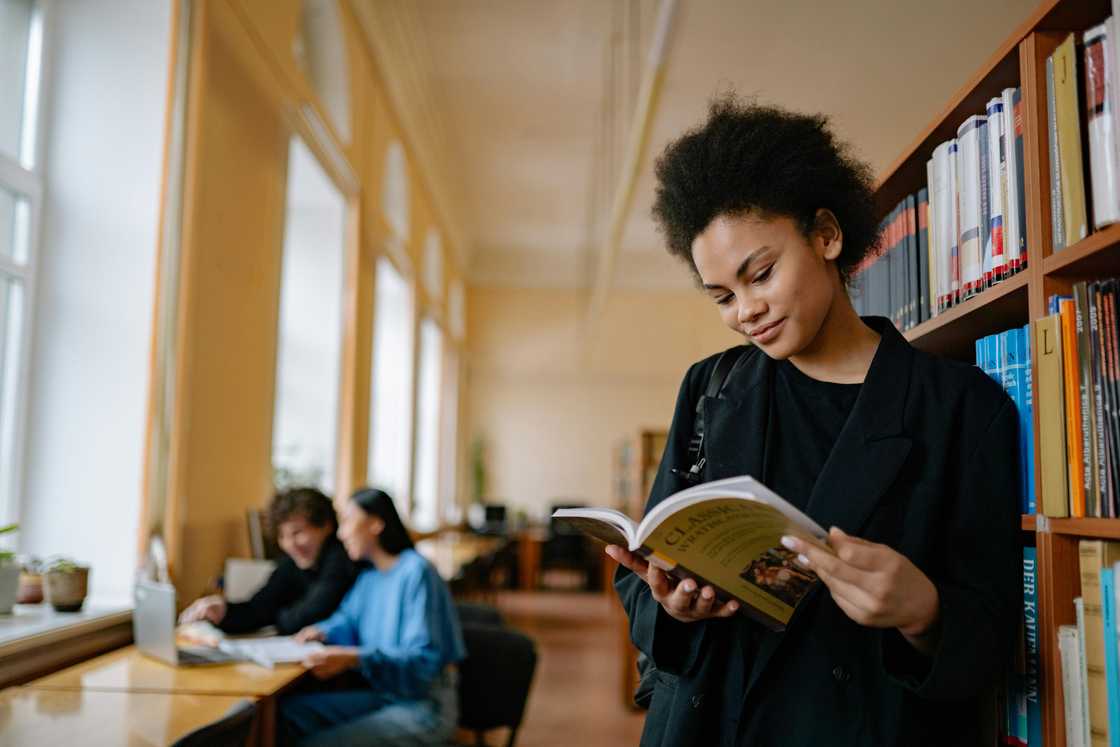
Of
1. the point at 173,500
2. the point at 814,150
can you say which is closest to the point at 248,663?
the point at 173,500

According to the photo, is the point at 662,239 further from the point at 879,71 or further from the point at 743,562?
the point at 879,71

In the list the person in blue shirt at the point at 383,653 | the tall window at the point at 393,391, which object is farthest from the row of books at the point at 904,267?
the tall window at the point at 393,391

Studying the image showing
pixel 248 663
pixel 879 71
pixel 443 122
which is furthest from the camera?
pixel 443 122

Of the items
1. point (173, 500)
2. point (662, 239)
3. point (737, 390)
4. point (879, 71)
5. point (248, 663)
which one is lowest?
point (248, 663)

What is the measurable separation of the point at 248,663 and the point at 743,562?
2212 mm

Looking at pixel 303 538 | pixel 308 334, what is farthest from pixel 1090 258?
pixel 308 334

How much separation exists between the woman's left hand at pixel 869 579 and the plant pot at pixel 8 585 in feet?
8.56

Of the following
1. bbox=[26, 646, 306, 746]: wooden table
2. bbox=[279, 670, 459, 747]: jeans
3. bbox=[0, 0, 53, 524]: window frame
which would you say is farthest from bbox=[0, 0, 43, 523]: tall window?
bbox=[279, 670, 459, 747]: jeans

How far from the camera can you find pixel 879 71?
7277mm

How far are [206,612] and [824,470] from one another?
281cm

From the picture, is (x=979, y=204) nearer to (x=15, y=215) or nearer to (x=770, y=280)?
(x=770, y=280)

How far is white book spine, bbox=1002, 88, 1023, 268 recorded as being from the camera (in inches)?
55.3

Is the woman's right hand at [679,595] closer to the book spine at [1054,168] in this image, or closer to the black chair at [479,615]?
the book spine at [1054,168]

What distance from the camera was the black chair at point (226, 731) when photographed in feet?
4.94
